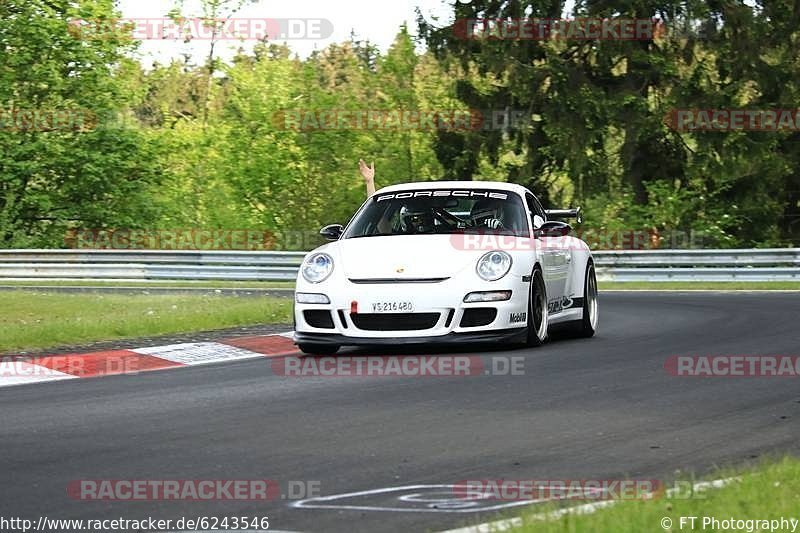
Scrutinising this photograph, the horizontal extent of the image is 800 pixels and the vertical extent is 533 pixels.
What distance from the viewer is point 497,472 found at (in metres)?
6.33

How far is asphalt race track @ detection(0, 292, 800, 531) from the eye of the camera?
5809 millimetres

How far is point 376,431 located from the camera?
769 cm

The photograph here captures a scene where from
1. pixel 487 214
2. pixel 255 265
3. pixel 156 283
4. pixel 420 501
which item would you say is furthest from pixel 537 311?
pixel 156 283

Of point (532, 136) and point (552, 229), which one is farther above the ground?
point (532, 136)

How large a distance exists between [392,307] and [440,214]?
1562mm

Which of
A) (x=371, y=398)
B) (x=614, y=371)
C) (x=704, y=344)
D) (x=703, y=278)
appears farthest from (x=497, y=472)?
(x=703, y=278)

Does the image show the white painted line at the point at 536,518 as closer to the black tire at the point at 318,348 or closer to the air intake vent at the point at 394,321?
the air intake vent at the point at 394,321

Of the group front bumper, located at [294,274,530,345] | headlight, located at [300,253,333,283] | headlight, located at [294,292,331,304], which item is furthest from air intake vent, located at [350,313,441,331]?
headlight, located at [300,253,333,283]

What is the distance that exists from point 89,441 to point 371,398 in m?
2.29

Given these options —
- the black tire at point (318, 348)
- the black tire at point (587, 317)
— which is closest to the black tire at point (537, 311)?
the black tire at point (587, 317)

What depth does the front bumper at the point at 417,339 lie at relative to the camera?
38.1ft

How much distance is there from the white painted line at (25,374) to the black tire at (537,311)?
389 centimetres

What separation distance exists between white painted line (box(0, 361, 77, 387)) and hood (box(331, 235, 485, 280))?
8.24 feet

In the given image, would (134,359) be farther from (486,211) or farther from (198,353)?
(486,211)
